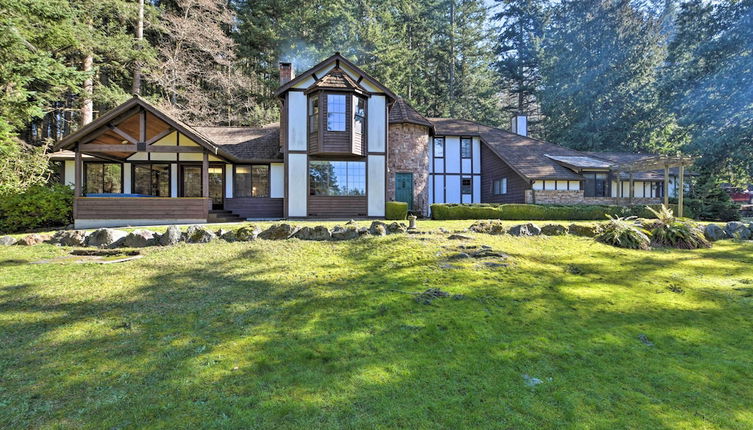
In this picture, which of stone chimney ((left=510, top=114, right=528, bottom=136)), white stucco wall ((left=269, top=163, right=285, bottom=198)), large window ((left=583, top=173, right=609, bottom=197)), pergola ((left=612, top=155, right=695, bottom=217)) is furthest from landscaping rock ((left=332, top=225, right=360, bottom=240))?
stone chimney ((left=510, top=114, right=528, bottom=136))

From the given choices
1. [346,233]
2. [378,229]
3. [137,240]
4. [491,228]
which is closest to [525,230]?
[491,228]

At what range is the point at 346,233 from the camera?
371 inches

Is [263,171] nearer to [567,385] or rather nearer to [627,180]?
[567,385]

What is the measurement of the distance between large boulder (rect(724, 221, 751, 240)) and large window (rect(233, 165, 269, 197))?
17.4 m

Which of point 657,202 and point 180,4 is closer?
point 657,202

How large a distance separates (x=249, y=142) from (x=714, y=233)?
18.6 metres

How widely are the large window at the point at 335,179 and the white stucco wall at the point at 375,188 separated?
0.33m

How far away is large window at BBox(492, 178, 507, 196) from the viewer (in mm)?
21252

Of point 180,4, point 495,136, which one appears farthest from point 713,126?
point 180,4

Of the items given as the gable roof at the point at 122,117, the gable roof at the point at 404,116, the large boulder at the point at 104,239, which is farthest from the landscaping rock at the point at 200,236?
the gable roof at the point at 404,116

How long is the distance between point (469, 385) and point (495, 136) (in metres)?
22.9

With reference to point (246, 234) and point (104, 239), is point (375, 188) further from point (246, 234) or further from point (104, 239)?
point (104, 239)

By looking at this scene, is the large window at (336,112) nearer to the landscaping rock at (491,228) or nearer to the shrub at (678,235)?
the landscaping rock at (491,228)

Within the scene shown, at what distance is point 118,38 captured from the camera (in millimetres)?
19688
